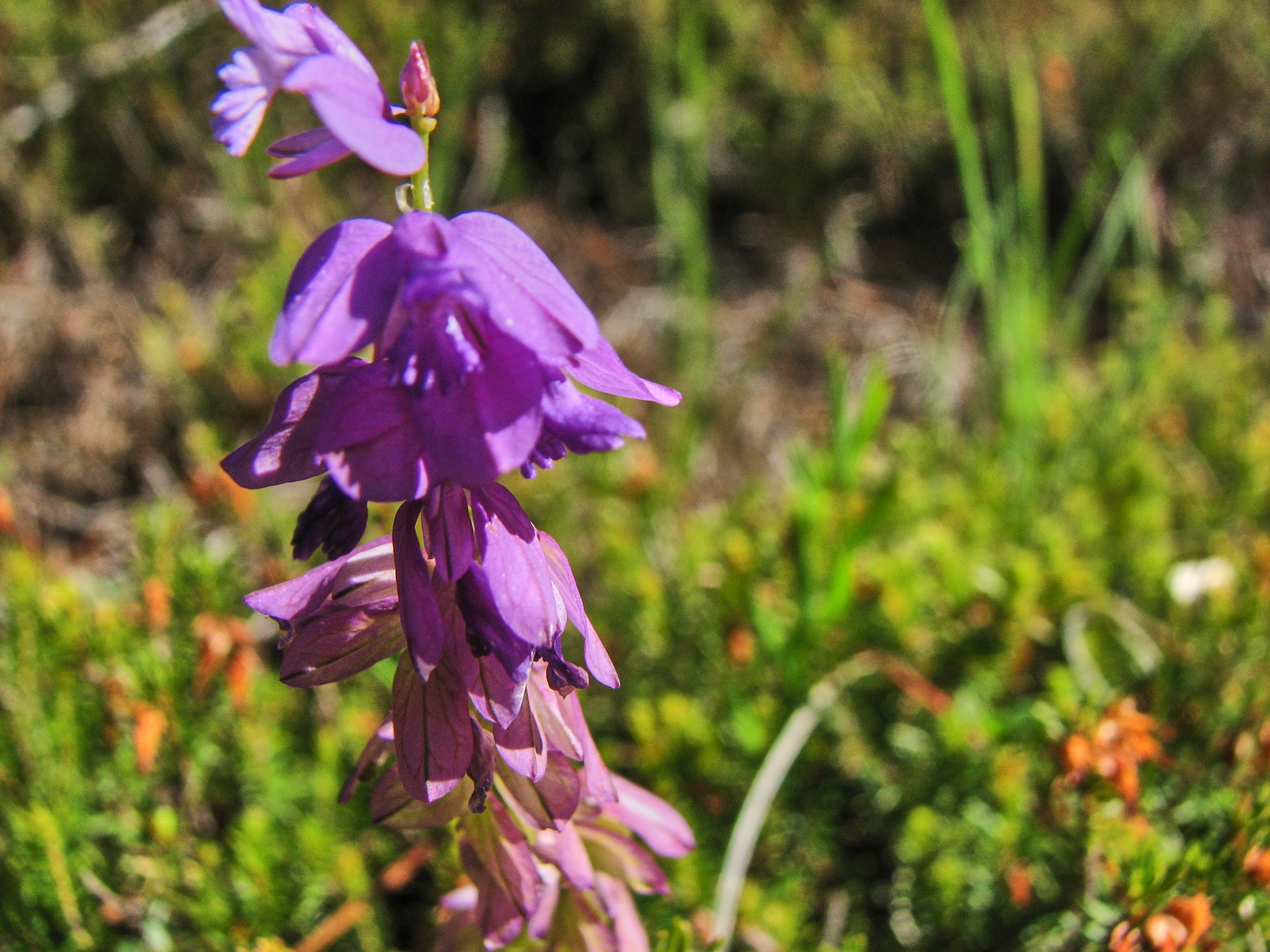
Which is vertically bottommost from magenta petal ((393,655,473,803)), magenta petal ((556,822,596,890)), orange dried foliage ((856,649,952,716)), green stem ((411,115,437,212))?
orange dried foliage ((856,649,952,716))

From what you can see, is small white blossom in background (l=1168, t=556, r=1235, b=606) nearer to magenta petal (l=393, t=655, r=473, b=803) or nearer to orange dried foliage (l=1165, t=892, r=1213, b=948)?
orange dried foliage (l=1165, t=892, r=1213, b=948)

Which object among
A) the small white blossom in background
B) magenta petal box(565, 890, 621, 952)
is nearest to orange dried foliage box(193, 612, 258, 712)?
magenta petal box(565, 890, 621, 952)

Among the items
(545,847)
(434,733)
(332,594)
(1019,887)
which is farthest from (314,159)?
(1019,887)

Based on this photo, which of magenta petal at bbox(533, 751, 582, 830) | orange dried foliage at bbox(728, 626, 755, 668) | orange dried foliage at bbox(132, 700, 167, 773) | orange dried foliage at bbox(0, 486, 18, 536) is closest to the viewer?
magenta petal at bbox(533, 751, 582, 830)

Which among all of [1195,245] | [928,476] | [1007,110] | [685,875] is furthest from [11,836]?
[1007,110]

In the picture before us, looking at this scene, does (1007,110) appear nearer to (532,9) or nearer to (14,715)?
(532,9)
